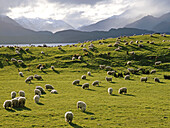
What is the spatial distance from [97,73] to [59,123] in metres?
28.2

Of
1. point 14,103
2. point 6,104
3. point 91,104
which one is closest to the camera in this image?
point 6,104

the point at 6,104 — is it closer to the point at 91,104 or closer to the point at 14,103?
the point at 14,103

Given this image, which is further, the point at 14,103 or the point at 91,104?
the point at 91,104

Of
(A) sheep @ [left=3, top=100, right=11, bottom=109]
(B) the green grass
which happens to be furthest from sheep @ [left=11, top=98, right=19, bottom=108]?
(B) the green grass

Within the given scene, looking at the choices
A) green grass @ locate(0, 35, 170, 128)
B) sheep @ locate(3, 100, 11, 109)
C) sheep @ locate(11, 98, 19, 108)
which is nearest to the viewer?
green grass @ locate(0, 35, 170, 128)

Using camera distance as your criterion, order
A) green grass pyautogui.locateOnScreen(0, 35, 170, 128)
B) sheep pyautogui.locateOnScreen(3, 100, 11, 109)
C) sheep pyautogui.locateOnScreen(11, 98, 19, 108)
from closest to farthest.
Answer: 1. green grass pyautogui.locateOnScreen(0, 35, 170, 128)
2. sheep pyautogui.locateOnScreen(3, 100, 11, 109)
3. sheep pyautogui.locateOnScreen(11, 98, 19, 108)

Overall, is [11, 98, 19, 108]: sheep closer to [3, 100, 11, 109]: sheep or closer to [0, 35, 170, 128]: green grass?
[3, 100, 11, 109]: sheep

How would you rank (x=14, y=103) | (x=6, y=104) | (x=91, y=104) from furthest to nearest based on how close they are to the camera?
1. (x=91, y=104)
2. (x=14, y=103)
3. (x=6, y=104)

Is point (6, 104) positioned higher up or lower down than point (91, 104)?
higher up

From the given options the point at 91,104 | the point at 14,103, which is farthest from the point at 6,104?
the point at 91,104

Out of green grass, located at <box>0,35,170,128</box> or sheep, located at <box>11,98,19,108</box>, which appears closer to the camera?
green grass, located at <box>0,35,170,128</box>

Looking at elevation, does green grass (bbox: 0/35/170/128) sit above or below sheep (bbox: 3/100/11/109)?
below

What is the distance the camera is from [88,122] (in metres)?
14.6

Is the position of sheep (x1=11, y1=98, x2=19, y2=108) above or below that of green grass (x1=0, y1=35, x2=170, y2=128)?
above
